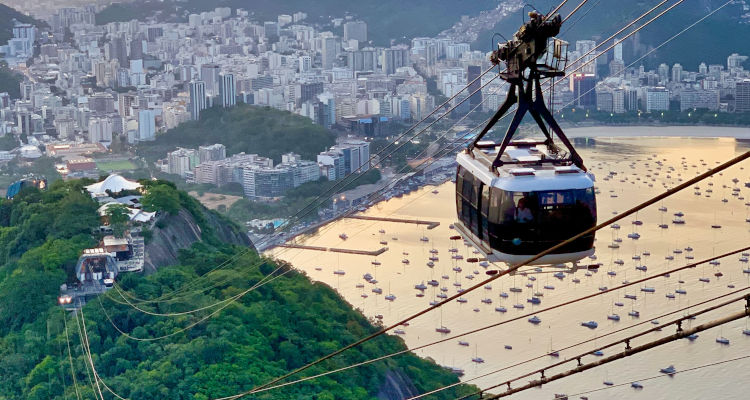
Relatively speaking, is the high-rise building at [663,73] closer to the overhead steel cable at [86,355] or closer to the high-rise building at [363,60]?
the high-rise building at [363,60]

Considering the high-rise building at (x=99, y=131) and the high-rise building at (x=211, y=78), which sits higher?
the high-rise building at (x=211, y=78)

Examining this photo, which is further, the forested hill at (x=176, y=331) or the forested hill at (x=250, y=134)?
the forested hill at (x=250, y=134)

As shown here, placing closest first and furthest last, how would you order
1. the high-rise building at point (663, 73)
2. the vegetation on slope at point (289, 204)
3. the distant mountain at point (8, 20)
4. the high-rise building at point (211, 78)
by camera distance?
the vegetation on slope at point (289, 204) < the high-rise building at point (211, 78) < the high-rise building at point (663, 73) < the distant mountain at point (8, 20)

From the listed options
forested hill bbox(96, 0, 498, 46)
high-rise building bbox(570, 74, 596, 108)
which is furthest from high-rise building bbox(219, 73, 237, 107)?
forested hill bbox(96, 0, 498, 46)

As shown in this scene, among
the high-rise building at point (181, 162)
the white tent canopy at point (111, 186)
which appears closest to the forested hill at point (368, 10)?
the high-rise building at point (181, 162)

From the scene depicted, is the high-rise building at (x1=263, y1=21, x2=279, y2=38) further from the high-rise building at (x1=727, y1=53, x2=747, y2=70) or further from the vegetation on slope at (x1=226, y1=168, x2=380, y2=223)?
the vegetation on slope at (x1=226, y1=168, x2=380, y2=223)

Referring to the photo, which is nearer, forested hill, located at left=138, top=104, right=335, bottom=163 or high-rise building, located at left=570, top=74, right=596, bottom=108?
forested hill, located at left=138, top=104, right=335, bottom=163
